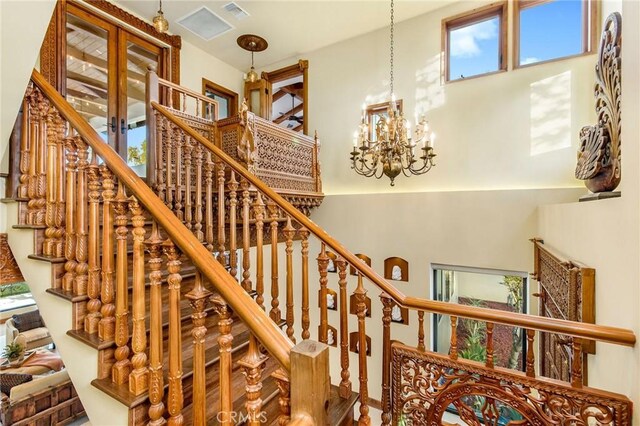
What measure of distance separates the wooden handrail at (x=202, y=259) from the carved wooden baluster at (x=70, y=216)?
14 centimetres

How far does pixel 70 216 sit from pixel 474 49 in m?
4.49

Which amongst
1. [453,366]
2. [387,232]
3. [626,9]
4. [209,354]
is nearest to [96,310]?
[209,354]

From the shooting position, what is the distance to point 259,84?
5.27m

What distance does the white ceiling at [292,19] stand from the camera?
12.3 feet

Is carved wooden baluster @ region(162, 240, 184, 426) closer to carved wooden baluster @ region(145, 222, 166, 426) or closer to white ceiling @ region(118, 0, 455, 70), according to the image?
carved wooden baluster @ region(145, 222, 166, 426)

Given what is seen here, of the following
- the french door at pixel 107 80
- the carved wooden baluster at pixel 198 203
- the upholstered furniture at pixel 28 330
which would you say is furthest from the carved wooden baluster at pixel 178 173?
the upholstered furniture at pixel 28 330

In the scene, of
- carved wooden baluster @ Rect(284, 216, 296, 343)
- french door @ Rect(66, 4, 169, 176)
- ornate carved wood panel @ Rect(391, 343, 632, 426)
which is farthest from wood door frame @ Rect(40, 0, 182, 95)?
ornate carved wood panel @ Rect(391, 343, 632, 426)

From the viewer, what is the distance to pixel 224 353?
862mm

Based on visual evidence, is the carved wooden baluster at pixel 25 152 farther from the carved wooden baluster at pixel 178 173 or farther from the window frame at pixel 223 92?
the window frame at pixel 223 92

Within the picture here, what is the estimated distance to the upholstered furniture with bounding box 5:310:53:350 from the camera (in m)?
5.36

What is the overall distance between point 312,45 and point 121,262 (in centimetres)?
464

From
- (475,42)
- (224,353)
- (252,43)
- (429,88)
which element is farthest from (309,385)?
(252,43)

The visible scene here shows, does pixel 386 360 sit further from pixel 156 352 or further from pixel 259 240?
pixel 156 352

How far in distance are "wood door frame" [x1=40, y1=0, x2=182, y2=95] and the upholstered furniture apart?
4.87 metres
